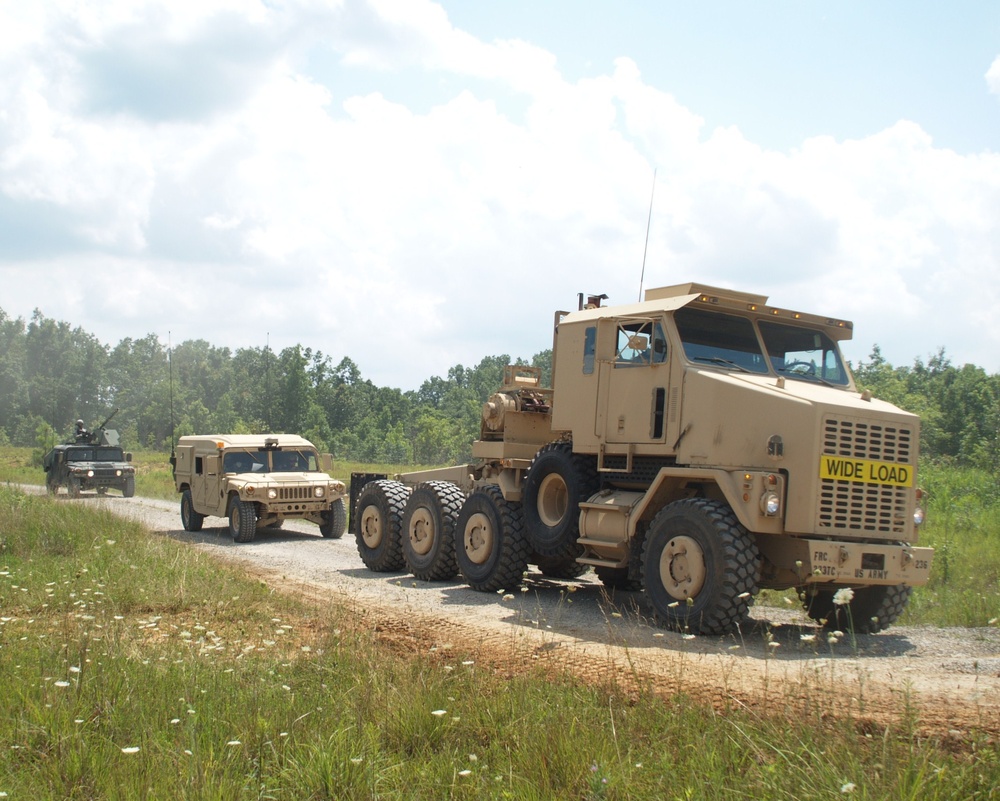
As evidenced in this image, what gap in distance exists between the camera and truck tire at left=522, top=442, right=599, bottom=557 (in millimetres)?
10555

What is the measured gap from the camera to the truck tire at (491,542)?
37.0 feet

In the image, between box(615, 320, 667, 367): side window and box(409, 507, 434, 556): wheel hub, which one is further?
box(409, 507, 434, 556): wheel hub

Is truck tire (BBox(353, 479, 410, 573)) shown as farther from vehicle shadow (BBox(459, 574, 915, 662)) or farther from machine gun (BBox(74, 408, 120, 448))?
machine gun (BBox(74, 408, 120, 448))

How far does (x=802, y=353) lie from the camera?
10164 mm

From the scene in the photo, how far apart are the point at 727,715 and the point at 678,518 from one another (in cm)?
387

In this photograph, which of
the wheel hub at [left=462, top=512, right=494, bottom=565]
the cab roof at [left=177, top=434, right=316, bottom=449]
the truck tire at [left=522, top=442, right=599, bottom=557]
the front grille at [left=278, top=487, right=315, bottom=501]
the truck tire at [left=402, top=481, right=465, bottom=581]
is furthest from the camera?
the cab roof at [left=177, top=434, right=316, bottom=449]

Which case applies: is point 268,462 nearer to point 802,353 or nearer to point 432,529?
point 432,529

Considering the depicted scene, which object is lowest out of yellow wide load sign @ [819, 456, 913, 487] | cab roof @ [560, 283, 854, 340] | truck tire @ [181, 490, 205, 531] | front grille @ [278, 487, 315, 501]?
truck tire @ [181, 490, 205, 531]

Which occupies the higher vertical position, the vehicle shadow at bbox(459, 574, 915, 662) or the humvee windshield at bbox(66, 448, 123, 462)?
the humvee windshield at bbox(66, 448, 123, 462)

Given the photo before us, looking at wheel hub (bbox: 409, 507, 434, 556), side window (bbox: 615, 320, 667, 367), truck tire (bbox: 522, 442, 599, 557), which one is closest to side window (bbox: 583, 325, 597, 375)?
side window (bbox: 615, 320, 667, 367)

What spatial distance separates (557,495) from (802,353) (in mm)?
2991

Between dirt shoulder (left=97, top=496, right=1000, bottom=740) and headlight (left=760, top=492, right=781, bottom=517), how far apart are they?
105 centimetres

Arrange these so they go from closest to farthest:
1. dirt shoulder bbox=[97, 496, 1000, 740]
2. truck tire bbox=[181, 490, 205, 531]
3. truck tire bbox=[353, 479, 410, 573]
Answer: dirt shoulder bbox=[97, 496, 1000, 740]
truck tire bbox=[353, 479, 410, 573]
truck tire bbox=[181, 490, 205, 531]

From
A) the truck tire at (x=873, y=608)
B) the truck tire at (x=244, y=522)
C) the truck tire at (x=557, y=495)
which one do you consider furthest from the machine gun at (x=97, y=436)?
the truck tire at (x=873, y=608)
